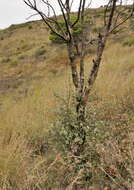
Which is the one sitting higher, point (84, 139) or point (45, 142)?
point (84, 139)

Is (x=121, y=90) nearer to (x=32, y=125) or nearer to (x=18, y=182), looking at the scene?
(x=32, y=125)

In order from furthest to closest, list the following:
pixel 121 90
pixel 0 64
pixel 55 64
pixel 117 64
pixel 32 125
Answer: pixel 0 64 < pixel 55 64 < pixel 117 64 < pixel 121 90 < pixel 32 125

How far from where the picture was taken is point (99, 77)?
5102mm

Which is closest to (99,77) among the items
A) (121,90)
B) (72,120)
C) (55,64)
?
(121,90)

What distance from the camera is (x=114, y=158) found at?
2.06 meters

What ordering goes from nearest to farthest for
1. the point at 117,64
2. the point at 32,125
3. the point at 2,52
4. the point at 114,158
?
the point at 114,158
the point at 32,125
the point at 117,64
the point at 2,52

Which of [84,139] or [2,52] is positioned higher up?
[84,139]

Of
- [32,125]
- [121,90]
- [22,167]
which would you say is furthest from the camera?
[121,90]

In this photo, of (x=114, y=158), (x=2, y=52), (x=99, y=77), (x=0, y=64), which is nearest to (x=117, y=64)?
(x=99, y=77)

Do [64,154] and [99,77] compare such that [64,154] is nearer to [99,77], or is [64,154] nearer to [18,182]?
[18,182]

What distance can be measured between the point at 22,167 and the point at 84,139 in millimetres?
655

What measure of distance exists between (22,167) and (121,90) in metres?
2.41

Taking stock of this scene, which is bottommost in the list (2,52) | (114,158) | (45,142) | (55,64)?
(2,52)

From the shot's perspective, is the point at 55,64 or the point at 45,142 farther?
the point at 55,64
